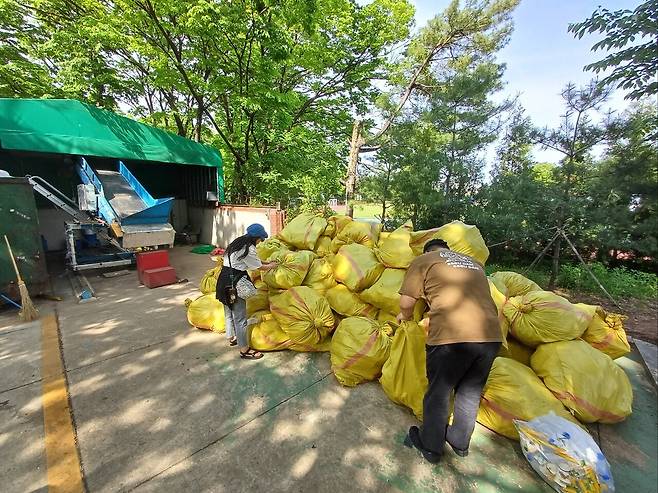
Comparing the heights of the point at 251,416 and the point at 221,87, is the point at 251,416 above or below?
below

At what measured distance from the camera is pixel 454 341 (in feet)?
5.42

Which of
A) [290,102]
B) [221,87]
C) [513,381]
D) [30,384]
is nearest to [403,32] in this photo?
[290,102]

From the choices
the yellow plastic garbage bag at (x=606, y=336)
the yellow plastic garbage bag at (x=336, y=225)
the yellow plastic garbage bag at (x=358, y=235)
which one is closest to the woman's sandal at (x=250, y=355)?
the yellow plastic garbage bag at (x=358, y=235)

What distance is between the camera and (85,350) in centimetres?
292

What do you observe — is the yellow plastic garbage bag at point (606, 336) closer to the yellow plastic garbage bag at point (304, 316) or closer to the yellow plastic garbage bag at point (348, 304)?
the yellow plastic garbage bag at point (348, 304)

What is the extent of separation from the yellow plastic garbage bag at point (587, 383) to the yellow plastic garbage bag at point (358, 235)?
1.97m

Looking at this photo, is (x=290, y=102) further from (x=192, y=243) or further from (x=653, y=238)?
(x=653, y=238)

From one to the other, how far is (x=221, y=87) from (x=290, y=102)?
182 centimetres

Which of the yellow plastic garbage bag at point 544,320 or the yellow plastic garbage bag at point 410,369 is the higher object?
the yellow plastic garbage bag at point 544,320

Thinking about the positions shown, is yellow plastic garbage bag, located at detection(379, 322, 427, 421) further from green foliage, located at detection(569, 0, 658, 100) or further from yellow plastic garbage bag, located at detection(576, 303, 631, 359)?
green foliage, located at detection(569, 0, 658, 100)

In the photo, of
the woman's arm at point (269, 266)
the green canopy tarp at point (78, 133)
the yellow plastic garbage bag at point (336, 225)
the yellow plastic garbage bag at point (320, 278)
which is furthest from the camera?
the green canopy tarp at point (78, 133)

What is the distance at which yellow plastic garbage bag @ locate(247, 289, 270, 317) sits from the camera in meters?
3.39

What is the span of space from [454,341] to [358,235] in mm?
2059

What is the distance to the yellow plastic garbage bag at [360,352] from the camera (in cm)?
244
